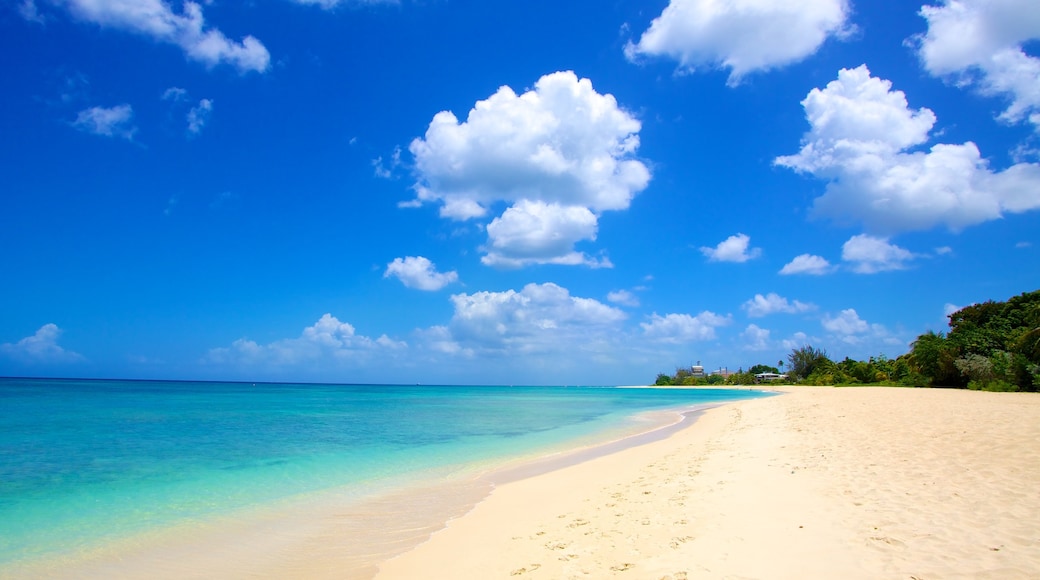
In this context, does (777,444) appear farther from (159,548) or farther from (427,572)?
(159,548)

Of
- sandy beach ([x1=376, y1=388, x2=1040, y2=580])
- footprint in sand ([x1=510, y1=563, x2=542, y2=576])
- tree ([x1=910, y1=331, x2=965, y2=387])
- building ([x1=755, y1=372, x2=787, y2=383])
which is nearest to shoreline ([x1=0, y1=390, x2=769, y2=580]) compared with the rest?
sandy beach ([x1=376, y1=388, x2=1040, y2=580])

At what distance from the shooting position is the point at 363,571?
643cm

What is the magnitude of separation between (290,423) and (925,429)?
28.3m

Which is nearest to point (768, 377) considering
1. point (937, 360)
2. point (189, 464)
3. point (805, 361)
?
point (805, 361)

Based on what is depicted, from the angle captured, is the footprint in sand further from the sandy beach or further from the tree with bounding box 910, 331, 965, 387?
the tree with bounding box 910, 331, 965, 387

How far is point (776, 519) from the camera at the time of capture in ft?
21.9

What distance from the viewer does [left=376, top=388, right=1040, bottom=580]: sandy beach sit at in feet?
17.2

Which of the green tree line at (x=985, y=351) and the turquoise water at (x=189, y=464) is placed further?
the green tree line at (x=985, y=351)

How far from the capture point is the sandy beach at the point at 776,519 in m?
5.23

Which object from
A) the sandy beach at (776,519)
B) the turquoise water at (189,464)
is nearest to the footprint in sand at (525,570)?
the sandy beach at (776,519)

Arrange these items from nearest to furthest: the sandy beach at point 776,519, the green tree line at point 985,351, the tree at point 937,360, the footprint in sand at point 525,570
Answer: the sandy beach at point 776,519, the footprint in sand at point 525,570, the green tree line at point 985,351, the tree at point 937,360

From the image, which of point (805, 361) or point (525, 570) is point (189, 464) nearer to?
point (525, 570)

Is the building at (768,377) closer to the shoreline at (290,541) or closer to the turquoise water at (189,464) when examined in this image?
the turquoise water at (189,464)

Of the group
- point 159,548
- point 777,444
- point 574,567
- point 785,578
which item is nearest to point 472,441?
point 777,444
